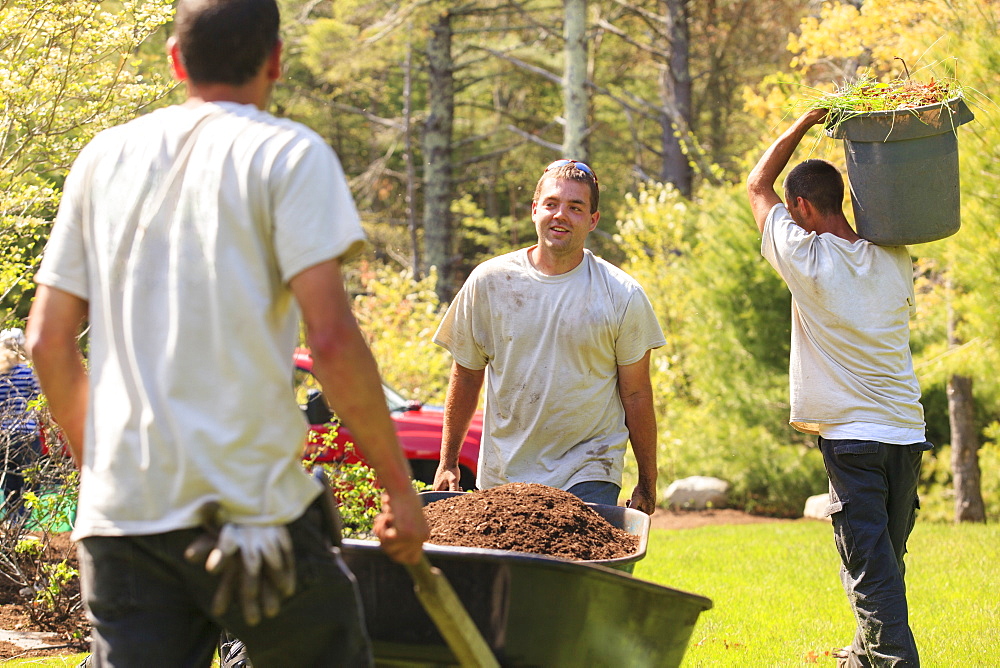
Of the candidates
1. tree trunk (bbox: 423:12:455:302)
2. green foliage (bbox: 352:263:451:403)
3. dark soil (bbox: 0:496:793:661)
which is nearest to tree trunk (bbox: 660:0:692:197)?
tree trunk (bbox: 423:12:455:302)

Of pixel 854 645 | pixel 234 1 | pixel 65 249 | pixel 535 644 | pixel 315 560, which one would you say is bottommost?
pixel 854 645

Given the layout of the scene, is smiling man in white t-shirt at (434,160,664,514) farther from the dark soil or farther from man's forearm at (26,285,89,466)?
man's forearm at (26,285,89,466)

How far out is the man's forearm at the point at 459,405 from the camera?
4.34 meters

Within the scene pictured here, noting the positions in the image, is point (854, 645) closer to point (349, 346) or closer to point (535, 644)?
point (535, 644)

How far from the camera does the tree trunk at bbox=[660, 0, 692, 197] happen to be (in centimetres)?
1944

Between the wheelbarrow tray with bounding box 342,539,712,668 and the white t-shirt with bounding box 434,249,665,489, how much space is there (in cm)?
136

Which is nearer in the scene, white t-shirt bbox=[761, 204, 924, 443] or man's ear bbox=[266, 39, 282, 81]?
man's ear bbox=[266, 39, 282, 81]

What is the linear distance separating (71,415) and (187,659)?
0.57 m

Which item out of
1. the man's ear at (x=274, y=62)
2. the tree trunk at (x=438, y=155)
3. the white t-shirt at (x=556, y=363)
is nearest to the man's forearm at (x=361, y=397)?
the man's ear at (x=274, y=62)

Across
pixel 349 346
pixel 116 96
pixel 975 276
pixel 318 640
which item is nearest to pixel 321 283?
pixel 349 346

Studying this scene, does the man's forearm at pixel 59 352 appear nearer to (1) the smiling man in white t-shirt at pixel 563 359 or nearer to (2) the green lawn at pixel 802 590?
(1) the smiling man in white t-shirt at pixel 563 359

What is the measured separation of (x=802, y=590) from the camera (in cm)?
728

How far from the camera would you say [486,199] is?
105 feet

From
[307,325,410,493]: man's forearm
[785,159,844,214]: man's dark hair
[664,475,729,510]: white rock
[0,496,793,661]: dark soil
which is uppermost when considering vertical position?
[785,159,844,214]: man's dark hair
